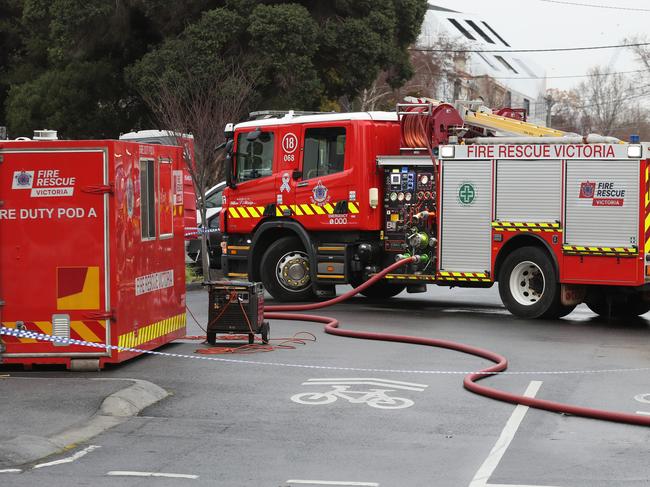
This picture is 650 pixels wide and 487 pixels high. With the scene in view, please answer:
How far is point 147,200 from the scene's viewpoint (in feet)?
42.5

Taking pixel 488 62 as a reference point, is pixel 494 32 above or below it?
above

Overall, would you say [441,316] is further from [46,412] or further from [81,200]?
[46,412]

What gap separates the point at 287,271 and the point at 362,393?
8.44 metres

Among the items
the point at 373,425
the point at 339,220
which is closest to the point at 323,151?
the point at 339,220

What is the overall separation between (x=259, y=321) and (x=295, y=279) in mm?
5176

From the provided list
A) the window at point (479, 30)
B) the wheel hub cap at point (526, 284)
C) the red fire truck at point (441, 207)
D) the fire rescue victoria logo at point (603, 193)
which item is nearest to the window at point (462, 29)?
the window at point (479, 30)

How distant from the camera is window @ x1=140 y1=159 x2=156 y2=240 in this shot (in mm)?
12781

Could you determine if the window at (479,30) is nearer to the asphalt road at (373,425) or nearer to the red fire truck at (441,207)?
the red fire truck at (441,207)

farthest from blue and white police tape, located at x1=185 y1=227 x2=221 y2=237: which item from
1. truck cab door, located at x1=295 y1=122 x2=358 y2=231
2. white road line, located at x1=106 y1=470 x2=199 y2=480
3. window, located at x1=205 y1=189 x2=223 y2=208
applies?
white road line, located at x1=106 y1=470 x2=199 y2=480

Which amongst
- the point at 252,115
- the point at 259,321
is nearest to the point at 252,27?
the point at 252,115

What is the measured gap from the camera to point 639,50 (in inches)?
3469

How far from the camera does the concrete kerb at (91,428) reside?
8.02 meters

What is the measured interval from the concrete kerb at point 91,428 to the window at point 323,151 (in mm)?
8128

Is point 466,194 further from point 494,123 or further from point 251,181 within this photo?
point 251,181
